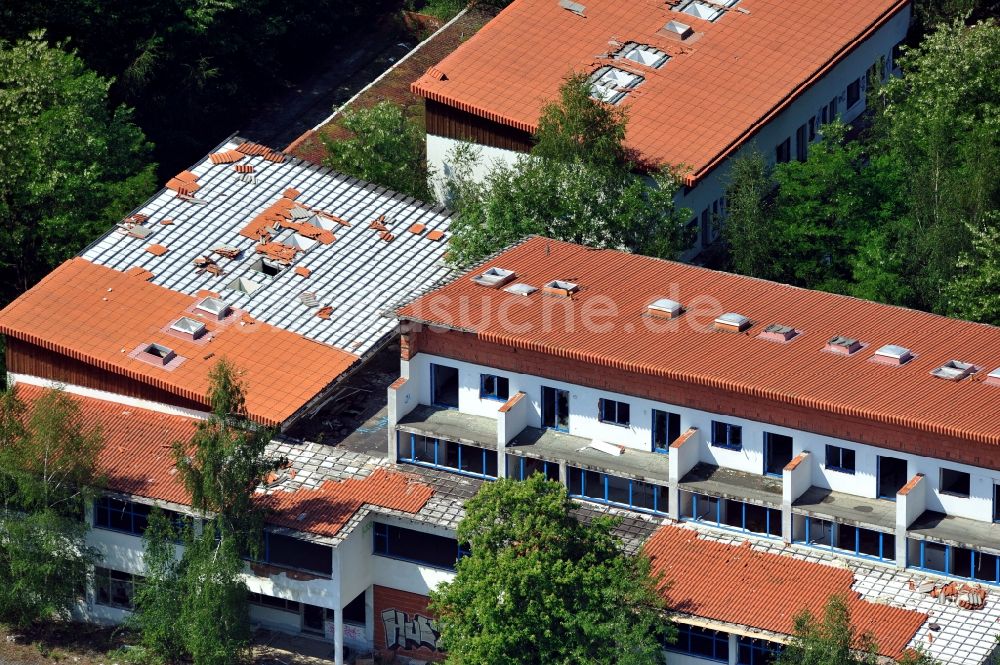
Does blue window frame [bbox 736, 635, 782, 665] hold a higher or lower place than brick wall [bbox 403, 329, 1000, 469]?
lower

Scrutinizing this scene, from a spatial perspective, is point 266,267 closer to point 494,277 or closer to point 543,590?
point 494,277

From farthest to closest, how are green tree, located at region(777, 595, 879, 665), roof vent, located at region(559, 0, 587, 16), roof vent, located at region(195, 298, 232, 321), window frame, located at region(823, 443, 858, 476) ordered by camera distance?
roof vent, located at region(559, 0, 587, 16) < roof vent, located at region(195, 298, 232, 321) < window frame, located at region(823, 443, 858, 476) < green tree, located at region(777, 595, 879, 665)

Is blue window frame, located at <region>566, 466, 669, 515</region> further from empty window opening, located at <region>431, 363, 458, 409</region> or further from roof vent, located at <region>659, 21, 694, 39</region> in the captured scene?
roof vent, located at <region>659, 21, 694, 39</region>

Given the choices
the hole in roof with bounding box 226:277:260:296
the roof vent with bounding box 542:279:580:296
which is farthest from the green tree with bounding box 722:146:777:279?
the hole in roof with bounding box 226:277:260:296

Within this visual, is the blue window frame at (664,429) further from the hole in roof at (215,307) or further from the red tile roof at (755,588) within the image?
the hole in roof at (215,307)

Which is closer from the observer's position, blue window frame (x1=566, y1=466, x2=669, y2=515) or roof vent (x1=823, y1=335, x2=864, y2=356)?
blue window frame (x1=566, y1=466, x2=669, y2=515)

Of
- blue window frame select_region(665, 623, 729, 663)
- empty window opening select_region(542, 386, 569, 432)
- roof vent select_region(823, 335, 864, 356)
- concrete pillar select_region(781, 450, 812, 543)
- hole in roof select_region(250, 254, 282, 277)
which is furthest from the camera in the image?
hole in roof select_region(250, 254, 282, 277)

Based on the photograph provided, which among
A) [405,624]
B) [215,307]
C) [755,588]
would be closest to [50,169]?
[215,307]
